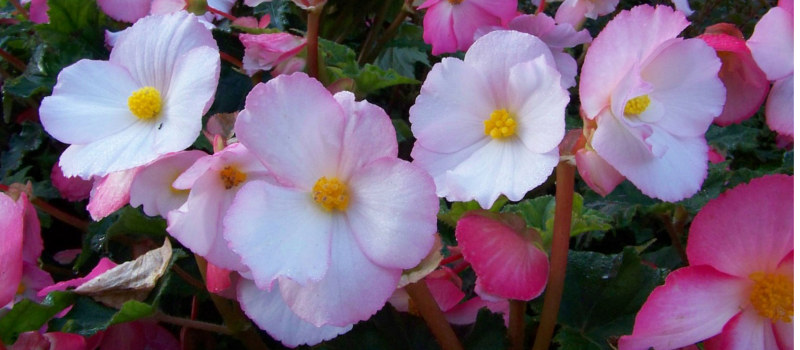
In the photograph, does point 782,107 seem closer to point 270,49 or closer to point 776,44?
point 776,44

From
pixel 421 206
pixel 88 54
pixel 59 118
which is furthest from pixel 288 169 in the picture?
pixel 88 54

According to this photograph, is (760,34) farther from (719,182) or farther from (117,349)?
(117,349)

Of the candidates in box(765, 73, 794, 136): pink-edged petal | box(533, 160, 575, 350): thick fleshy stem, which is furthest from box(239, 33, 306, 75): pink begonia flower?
box(765, 73, 794, 136): pink-edged petal

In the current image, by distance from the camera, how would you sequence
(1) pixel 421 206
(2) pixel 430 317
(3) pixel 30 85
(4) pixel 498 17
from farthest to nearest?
1. (3) pixel 30 85
2. (4) pixel 498 17
3. (2) pixel 430 317
4. (1) pixel 421 206

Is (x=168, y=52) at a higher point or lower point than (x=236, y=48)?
higher

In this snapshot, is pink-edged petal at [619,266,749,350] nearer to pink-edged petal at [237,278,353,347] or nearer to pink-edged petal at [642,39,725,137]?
pink-edged petal at [642,39,725,137]

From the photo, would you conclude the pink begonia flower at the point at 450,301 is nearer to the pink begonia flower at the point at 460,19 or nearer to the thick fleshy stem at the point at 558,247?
the thick fleshy stem at the point at 558,247
